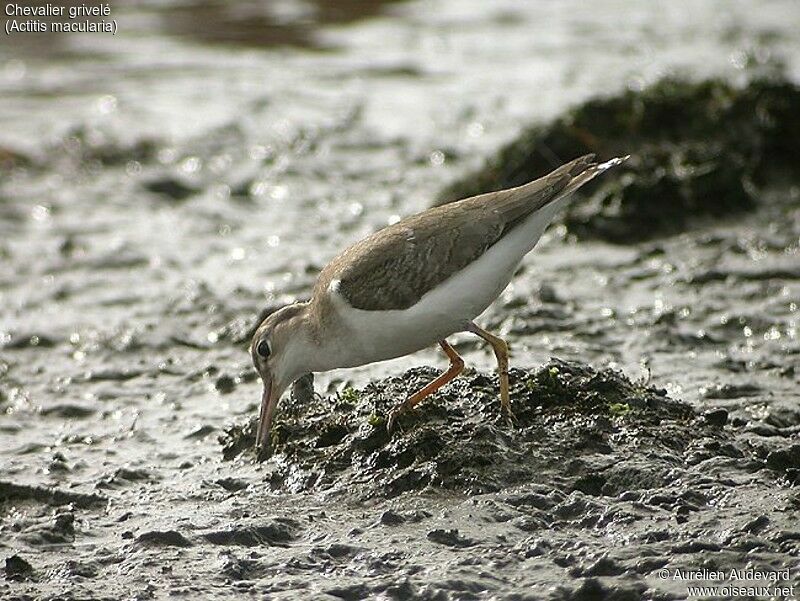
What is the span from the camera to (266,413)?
8.47m

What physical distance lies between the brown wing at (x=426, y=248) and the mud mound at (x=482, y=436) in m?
0.76

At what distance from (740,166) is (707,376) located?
4.12 metres

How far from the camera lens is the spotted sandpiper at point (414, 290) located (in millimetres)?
8047

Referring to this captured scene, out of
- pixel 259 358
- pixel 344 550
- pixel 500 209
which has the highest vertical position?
pixel 500 209

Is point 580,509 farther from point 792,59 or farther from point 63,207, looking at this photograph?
point 792,59

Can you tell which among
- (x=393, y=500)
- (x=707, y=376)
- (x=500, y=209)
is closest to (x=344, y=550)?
(x=393, y=500)

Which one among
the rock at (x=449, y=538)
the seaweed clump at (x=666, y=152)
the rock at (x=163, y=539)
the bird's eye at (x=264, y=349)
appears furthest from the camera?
the seaweed clump at (x=666, y=152)

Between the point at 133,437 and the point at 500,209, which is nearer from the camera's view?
the point at 500,209

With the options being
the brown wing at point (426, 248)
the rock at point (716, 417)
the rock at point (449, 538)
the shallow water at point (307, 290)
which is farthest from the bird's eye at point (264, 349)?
the rock at point (716, 417)

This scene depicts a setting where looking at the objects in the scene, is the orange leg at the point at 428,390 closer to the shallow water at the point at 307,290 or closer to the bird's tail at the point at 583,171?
the shallow water at the point at 307,290

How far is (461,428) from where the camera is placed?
314 inches

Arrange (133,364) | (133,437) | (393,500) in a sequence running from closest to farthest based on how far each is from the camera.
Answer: (393,500)
(133,437)
(133,364)

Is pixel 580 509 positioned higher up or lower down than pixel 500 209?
lower down

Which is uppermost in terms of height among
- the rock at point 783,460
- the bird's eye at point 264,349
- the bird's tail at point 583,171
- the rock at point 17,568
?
the bird's tail at point 583,171
